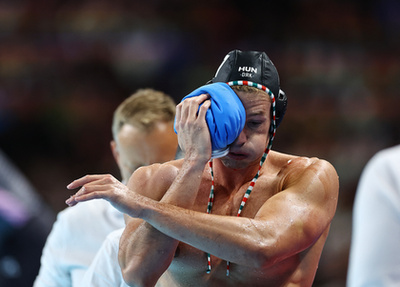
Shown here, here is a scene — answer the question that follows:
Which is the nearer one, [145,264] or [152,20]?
[145,264]

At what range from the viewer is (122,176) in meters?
3.48

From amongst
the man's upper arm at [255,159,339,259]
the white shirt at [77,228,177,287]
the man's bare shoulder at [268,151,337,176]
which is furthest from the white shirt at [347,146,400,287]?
the white shirt at [77,228,177,287]

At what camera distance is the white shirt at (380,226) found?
1.39 metres

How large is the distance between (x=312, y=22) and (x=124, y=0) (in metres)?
2.09

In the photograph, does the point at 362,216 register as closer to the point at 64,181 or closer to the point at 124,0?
the point at 64,181

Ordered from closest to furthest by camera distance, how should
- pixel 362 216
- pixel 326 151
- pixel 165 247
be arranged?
1. pixel 362 216
2. pixel 165 247
3. pixel 326 151

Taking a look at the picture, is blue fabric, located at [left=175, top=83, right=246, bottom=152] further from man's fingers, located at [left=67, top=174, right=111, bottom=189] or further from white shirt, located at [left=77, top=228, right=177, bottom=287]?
white shirt, located at [left=77, top=228, right=177, bottom=287]

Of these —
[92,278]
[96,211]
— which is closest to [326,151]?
[96,211]

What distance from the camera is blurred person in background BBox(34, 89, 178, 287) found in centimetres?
330

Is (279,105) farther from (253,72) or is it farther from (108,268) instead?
(108,268)

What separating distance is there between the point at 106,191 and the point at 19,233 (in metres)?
2.92

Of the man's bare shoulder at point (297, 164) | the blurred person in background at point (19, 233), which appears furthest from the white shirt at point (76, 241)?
the man's bare shoulder at point (297, 164)

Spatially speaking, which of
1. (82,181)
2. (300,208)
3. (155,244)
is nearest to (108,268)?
(155,244)

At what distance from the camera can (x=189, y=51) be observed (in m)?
6.64
